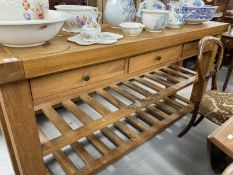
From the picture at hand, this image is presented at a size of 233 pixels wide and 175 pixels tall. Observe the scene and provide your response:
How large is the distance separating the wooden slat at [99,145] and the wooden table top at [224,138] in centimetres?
73

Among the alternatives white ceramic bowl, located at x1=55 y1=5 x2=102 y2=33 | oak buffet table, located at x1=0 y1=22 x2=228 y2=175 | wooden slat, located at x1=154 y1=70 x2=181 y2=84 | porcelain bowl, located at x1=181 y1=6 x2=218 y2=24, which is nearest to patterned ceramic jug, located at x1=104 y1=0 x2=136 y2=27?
oak buffet table, located at x1=0 y1=22 x2=228 y2=175

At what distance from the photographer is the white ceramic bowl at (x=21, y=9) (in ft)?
2.18

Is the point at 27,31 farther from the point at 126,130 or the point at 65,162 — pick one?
the point at 126,130

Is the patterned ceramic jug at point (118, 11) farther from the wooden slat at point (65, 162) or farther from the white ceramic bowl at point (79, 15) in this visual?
the wooden slat at point (65, 162)

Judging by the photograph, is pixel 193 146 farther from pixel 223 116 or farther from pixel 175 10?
pixel 175 10

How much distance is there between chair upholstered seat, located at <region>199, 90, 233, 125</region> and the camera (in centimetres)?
113

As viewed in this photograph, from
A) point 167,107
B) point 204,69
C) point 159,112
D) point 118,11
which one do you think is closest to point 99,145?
point 159,112

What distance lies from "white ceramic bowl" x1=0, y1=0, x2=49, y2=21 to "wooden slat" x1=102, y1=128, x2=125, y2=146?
86cm

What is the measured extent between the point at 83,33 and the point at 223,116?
87 centimetres

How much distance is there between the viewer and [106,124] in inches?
38.9

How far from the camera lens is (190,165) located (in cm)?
128

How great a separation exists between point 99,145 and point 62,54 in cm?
78

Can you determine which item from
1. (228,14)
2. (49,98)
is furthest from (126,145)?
(228,14)

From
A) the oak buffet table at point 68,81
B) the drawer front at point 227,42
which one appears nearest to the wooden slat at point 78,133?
the oak buffet table at point 68,81
